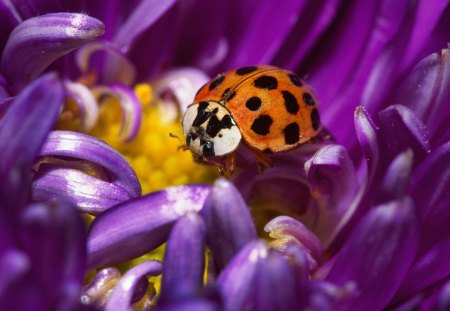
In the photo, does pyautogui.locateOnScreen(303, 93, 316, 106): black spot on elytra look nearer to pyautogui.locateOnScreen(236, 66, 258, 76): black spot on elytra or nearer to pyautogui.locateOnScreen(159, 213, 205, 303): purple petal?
pyautogui.locateOnScreen(236, 66, 258, 76): black spot on elytra

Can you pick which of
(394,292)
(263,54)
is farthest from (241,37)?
(394,292)

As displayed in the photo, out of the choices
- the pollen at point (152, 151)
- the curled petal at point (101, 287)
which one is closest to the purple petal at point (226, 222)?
the curled petal at point (101, 287)

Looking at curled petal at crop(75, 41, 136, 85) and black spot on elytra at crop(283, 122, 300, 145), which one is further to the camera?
curled petal at crop(75, 41, 136, 85)

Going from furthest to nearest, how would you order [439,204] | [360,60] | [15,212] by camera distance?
[360,60] < [439,204] < [15,212]

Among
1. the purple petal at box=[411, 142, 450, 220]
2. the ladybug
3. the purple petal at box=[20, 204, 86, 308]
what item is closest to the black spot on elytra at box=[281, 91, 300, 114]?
the ladybug

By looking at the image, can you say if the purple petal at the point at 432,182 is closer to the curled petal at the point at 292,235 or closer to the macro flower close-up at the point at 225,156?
the macro flower close-up at the point at 225,156

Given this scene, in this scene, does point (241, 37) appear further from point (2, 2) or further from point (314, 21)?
point (2, 2)
